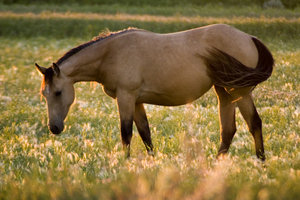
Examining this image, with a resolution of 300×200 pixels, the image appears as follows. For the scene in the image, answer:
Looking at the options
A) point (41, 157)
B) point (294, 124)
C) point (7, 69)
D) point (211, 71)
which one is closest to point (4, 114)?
point (41, 157)

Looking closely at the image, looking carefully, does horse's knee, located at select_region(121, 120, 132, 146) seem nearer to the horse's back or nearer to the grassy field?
the grassy field

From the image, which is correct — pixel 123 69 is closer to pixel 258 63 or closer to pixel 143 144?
pixel 143 144

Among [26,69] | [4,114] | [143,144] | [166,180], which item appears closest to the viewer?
[166,180]

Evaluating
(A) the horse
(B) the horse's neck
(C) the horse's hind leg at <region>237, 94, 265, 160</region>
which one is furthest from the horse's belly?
(B) the horse's neck

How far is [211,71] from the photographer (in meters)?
7.44

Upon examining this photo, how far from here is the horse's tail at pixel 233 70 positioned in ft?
23.9

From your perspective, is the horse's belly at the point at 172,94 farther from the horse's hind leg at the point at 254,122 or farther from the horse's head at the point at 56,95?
the horse's head at the point at 56,95

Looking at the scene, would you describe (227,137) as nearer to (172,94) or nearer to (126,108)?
(172,94)

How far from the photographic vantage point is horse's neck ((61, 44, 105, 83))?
7.46 meters

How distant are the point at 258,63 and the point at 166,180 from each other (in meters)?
4.23

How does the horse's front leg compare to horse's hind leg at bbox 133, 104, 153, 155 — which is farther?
horse's hind leg at bbox 133, 104, 153, 155

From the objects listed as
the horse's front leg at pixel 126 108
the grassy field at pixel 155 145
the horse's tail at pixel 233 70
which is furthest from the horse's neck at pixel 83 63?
the horse's tail at pixel 233 70

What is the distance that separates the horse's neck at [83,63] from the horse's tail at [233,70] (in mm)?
1832

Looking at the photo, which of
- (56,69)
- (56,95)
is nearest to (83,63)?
(56,69)
